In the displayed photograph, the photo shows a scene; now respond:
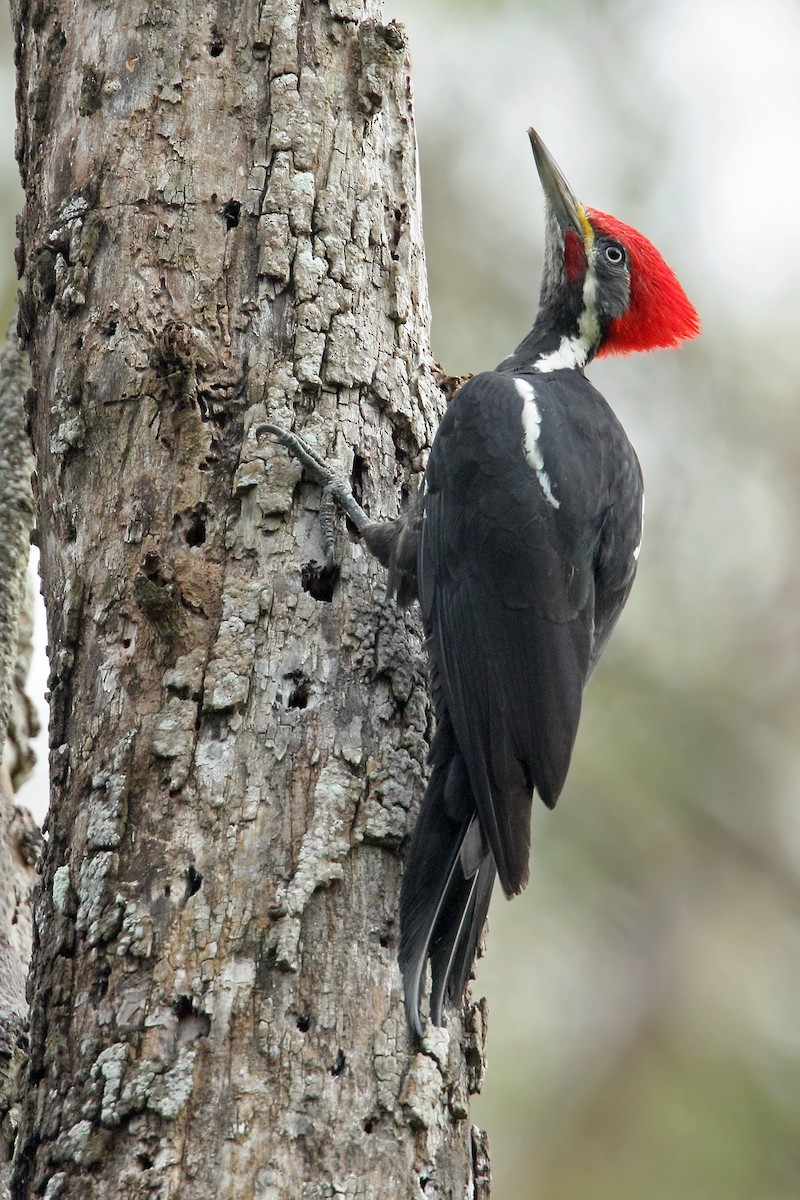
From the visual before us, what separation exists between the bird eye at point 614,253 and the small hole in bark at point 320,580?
1.89 m

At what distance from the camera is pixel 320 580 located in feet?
8.11

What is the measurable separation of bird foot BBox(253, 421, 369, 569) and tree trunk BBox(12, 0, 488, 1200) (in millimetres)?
33

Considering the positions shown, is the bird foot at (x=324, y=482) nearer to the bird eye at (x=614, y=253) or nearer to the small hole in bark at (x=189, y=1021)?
the small hole in bark at (x=189, y=1021)

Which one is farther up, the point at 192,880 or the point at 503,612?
the point at 503,612

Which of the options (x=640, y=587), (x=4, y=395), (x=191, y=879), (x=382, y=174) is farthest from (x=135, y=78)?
(x=640, y=587)

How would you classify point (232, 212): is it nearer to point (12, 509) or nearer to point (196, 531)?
point (196, 531)

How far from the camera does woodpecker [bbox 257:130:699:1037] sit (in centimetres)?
227

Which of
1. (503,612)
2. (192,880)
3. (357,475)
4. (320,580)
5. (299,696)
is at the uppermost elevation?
(357,475)

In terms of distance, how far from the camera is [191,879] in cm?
207

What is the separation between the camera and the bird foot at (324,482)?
8.09 ft

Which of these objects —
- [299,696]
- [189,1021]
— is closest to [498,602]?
[299,696]

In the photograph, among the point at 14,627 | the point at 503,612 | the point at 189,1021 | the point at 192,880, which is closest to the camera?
the point at 189,1021

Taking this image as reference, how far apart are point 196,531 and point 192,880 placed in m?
0.69

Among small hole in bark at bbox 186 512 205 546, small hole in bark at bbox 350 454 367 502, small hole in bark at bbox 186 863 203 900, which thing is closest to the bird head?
small hole in bark at bbox 350 454 367 502
